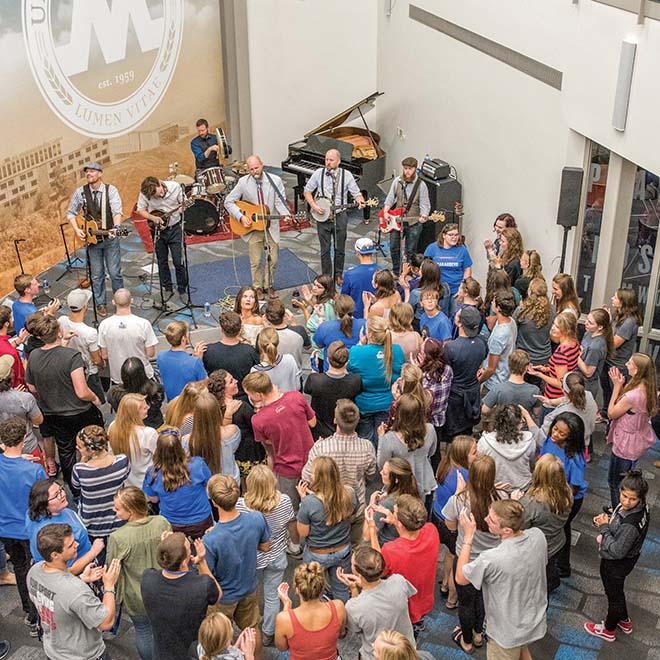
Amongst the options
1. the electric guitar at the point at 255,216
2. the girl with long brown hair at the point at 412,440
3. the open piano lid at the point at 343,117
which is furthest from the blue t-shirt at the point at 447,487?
the open piano lid at the point at 343,117

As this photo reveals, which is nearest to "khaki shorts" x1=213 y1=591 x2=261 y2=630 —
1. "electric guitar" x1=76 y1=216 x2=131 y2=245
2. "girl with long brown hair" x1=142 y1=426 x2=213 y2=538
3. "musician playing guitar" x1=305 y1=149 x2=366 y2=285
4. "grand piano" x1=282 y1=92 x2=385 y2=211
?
"girl with long brown hair" x1=142 y1=426 x2=213 y2=538

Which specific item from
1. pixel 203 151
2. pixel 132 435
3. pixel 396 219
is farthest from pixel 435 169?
pixel 132 435

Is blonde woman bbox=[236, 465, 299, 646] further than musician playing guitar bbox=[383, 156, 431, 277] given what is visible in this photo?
No

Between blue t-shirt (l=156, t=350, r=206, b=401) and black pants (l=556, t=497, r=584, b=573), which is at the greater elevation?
blue t-shirt (l=156, t=350, r=206, b=401)

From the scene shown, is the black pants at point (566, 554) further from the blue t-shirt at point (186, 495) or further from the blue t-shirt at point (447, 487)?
the blue t-shirt at point (186, 495)

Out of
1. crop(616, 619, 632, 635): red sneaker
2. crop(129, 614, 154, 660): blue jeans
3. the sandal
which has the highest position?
crop(129, 614, 154, 660): blue jeans

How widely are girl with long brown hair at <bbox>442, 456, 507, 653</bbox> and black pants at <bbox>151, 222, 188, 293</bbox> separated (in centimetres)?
547

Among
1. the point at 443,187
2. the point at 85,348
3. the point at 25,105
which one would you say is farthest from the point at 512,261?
the point at 25,105

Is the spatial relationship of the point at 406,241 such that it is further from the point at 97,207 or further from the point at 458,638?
the point at 458,638

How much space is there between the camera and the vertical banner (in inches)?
407

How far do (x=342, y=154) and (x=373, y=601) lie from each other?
935 cm

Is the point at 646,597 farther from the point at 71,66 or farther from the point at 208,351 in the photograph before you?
the point at 71,66

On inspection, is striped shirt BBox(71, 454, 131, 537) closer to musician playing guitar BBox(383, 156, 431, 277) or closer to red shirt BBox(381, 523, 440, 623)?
red shirt BBox(381, 523, 440, 623)

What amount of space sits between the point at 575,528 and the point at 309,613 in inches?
117
